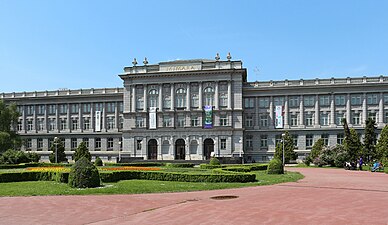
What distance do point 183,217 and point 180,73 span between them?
6382 cm

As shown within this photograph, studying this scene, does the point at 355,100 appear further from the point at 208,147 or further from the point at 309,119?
the point at 208,147

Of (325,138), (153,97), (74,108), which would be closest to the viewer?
(325,138)

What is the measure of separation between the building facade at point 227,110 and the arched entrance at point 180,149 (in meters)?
0.21

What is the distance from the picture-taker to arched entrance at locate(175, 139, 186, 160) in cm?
7738

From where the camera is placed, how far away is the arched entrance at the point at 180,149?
254 ft

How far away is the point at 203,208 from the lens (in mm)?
16375

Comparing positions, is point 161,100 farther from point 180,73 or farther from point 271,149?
point 271,149

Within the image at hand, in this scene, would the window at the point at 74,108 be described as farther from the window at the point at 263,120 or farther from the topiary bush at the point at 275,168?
the topiary bush at the point at 275,168

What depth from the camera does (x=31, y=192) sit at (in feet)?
73.9

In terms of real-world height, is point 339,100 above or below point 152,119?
above

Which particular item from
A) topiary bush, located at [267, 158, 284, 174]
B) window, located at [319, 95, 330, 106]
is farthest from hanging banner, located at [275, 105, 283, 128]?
topiary bush, located at [267, 158, 284, 174]

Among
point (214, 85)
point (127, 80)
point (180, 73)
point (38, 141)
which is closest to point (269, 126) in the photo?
point (214, 85)

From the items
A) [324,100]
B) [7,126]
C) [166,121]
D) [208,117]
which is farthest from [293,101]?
[7,126]

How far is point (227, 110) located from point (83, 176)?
5346cm
